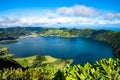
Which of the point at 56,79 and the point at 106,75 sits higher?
the point at 106,75

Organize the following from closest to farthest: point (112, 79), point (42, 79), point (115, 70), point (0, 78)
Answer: point (112, 79)
point (115, 70)
point (0, 78)
point (42, 79)

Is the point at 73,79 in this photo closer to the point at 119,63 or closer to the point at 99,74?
the point at 99,74

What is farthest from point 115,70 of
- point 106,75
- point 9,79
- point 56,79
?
point 9,79

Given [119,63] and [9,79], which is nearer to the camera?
[119,63]

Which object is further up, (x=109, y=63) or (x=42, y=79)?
(x=109, y=63)

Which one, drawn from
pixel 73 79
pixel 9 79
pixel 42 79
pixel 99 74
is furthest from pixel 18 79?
pixel 99 74

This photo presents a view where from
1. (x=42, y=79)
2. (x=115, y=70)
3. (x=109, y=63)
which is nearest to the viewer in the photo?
(x=115, y=70)

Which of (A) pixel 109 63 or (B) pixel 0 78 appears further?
(B) pixel 0 78

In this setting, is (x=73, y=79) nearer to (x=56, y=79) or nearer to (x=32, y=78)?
(x=56, y=79)

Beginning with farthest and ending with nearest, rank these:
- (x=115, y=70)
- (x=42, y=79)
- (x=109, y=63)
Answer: (x=42, y=79)
(x=109, y=63)
(x=115, y=70)
